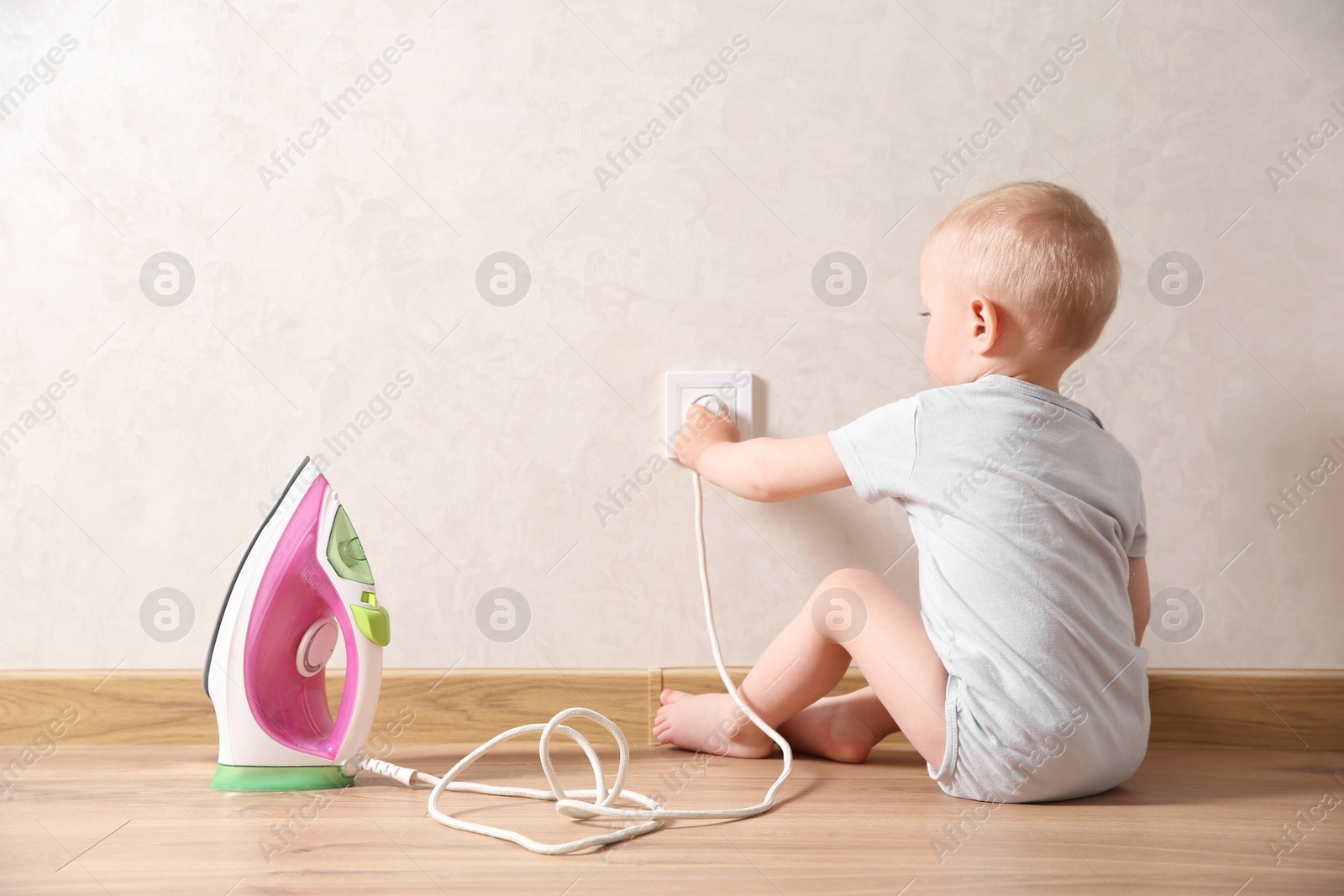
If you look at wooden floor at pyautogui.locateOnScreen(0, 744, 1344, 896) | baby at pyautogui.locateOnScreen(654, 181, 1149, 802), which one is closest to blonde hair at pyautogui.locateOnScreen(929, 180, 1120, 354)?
baby at pyautogui.locateOnScreen(654, 181, 1149, 802)

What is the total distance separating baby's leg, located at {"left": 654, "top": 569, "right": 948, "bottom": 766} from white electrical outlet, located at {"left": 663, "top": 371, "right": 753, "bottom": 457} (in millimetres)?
223

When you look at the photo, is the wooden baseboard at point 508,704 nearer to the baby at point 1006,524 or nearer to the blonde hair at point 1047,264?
the baby at point 1006,524

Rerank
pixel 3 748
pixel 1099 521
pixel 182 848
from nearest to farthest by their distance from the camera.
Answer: pixel 182 848 < pixel 1099 521 < pixel 3 748

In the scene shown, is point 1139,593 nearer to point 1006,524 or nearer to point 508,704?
point 1006,524

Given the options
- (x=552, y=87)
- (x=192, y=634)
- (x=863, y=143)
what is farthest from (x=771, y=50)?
(x=192, y=634)

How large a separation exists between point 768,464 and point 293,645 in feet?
1.56

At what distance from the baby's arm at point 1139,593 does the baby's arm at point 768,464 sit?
32 centimetres

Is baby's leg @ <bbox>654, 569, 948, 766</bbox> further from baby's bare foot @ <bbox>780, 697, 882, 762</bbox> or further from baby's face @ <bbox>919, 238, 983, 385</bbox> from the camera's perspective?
baby's face @ <bbox>919, 238, 983, 385</bbox>

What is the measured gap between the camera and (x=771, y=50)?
1023 mm

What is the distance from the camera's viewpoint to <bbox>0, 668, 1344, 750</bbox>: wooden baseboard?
1.00 meters

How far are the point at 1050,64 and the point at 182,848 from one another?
3.71ft

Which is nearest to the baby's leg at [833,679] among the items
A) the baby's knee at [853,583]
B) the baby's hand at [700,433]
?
the baby's knee at [853,583]

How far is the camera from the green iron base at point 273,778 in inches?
32.3

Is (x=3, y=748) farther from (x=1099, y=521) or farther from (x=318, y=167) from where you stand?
(x=1099, y=521)
